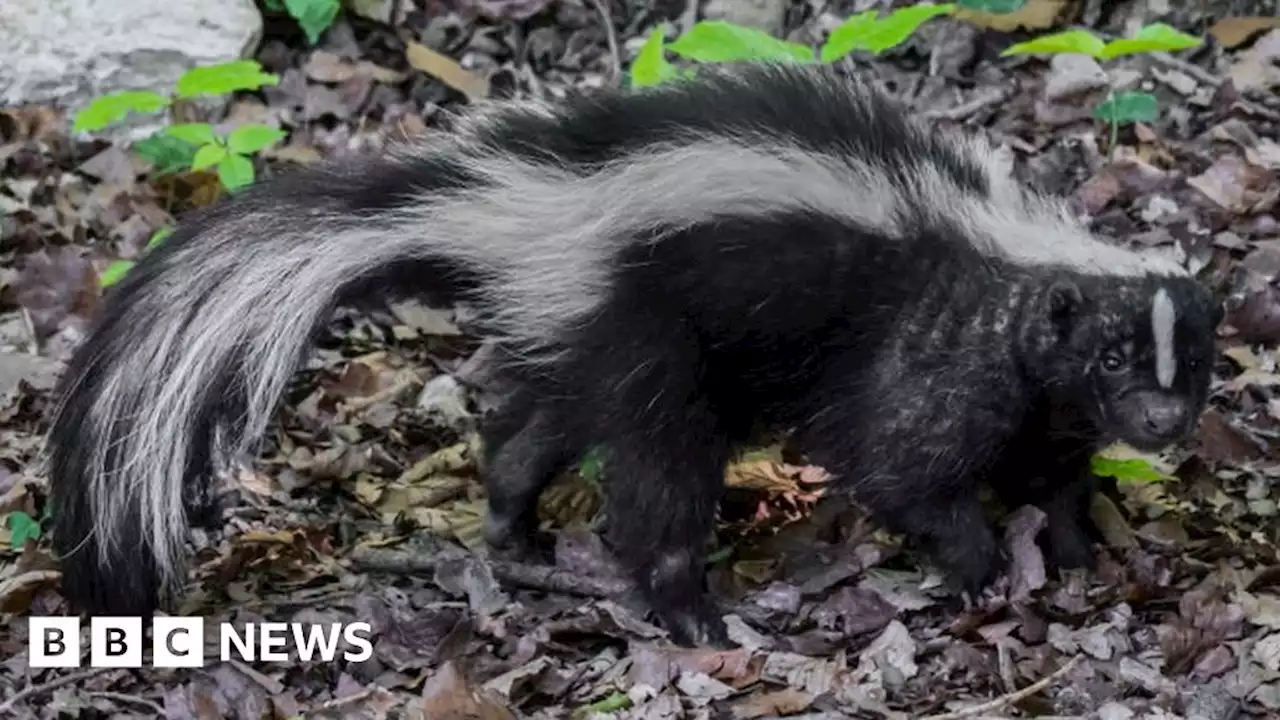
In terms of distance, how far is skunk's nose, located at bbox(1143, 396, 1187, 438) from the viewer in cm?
535

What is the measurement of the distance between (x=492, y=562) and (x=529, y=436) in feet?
1.42

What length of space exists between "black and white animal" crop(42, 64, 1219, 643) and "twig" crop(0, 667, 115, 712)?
0.18 metres

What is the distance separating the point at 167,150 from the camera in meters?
8.38

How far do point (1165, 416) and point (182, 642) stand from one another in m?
2.93

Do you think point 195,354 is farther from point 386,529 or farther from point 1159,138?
point 1159,138

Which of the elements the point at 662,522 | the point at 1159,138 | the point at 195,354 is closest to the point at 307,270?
the point at 195,354

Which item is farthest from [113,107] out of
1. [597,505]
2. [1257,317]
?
[1257,317]

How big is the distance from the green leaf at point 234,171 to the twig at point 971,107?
10.0ft

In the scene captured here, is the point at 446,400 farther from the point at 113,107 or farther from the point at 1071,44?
the point at 1071,44

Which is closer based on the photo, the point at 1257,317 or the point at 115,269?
the point at 1257,317

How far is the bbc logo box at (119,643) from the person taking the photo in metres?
5.30

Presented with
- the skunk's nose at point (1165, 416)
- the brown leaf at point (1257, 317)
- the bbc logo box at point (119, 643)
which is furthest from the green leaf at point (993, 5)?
the bbc logo box at point (119, 643)

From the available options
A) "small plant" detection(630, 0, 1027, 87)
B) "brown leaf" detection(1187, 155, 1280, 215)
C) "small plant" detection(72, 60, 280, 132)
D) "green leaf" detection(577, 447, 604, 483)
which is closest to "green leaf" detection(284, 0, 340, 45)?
"small plant" detection(72, 60, 280, 132)

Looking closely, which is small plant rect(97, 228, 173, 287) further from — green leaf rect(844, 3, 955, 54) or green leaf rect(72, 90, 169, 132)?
green leaf rect(844, 3, 955, 54)
